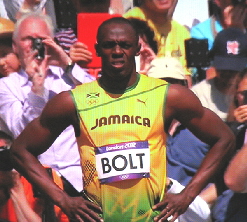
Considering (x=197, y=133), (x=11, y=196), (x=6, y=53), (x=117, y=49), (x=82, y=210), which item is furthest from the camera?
(x=6, y=53)

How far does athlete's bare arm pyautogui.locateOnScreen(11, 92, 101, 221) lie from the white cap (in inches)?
69.5

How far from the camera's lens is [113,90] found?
17.9 feet

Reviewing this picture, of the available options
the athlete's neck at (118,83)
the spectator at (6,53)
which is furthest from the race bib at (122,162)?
the spectator at (6,53)

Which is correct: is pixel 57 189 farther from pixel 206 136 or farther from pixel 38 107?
pixel 38 107

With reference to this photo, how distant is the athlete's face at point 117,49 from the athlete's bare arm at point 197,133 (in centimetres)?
31

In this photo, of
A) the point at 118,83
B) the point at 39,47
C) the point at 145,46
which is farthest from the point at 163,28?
the point at 118,83

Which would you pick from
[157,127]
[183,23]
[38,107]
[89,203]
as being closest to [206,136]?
[157,127]

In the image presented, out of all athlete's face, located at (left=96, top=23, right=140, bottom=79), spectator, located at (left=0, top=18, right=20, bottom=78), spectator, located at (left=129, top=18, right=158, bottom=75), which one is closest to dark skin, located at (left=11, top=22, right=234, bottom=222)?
athlete's face, located at (left=96, top=23, right=140, bottom=79)

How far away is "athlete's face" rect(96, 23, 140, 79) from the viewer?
5.38 metres

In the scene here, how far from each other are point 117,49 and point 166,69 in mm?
1764

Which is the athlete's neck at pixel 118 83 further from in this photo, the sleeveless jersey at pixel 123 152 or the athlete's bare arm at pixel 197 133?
the athlete's bare arm at pixel 197 133

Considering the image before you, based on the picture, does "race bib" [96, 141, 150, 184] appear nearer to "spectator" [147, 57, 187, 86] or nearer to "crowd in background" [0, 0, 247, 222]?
"crowd in background" [0, 0, 247, 222]

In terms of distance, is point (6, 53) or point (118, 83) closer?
point (118, 83)

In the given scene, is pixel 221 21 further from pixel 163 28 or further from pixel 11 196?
pixel 11 196
